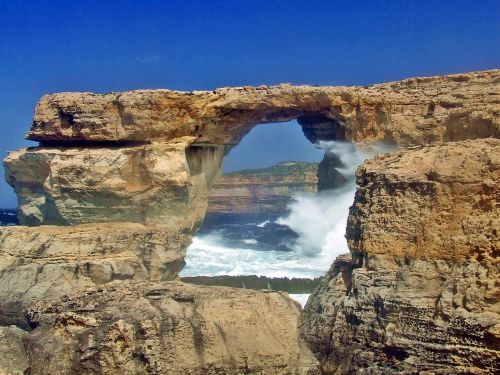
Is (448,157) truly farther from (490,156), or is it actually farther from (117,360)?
(117,360)

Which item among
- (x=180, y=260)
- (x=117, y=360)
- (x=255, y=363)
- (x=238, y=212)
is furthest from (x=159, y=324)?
(x=238, y=212)

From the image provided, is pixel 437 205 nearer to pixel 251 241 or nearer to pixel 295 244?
pixel 295 244

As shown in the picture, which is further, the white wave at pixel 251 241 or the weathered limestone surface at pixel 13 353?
the white wave at pixel 251 241

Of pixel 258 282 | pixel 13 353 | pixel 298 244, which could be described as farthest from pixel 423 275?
pixel 298 244

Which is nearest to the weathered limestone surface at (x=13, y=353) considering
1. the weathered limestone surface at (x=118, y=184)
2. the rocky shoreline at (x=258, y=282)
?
the weathered limestone surface at (x=118, y=184)

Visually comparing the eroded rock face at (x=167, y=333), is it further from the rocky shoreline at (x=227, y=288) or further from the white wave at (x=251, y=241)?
the white wave at (x=251, y=241)
